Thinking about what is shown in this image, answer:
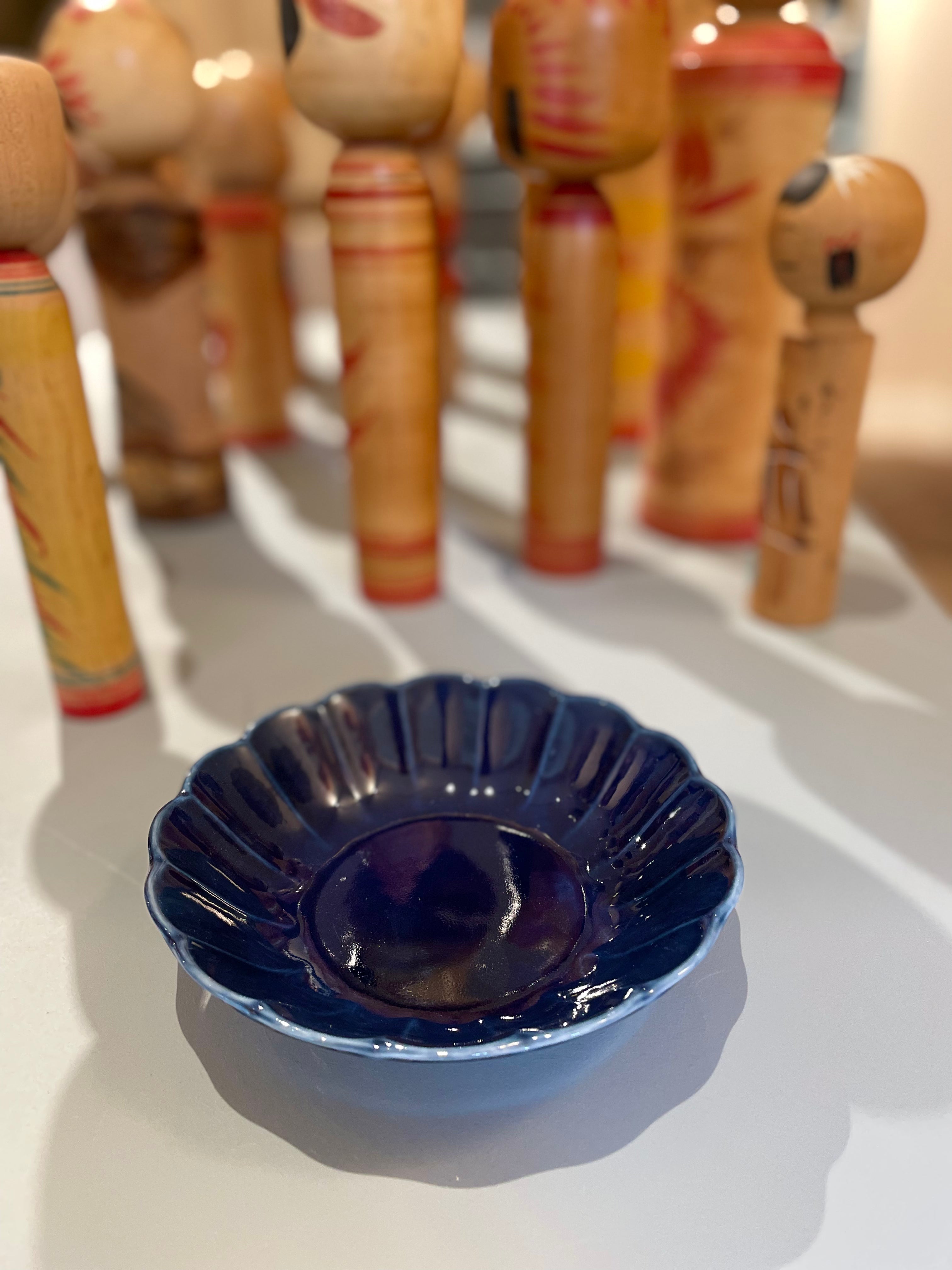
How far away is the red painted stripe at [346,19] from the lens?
1.97 feet

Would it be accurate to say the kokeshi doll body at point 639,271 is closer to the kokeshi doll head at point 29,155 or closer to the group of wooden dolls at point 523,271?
the group of wooden dolls at point 523,271

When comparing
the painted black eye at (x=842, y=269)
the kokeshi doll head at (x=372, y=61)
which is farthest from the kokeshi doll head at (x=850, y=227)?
the kokeshi doll head at (x=372, y=61)

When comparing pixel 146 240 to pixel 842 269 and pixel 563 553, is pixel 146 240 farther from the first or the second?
pixel 842 269

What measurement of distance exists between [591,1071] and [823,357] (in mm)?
475

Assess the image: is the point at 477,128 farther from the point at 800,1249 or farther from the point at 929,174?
the point at 800,1249

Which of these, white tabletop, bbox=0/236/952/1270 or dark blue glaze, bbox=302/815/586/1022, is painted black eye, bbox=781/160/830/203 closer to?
white tabletop, bbox=0/236/952/1270

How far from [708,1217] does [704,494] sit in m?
0.64

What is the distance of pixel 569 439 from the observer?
2.54 feet

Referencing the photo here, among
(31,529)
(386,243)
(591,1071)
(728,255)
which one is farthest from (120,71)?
(591,1071)

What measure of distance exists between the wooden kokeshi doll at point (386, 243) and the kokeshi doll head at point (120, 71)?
0.52ft

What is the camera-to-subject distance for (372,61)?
24.2 inches

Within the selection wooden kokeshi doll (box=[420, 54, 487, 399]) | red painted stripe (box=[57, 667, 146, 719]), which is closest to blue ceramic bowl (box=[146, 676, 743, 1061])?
red painted stripe (box=[57, 667, 146, 719])

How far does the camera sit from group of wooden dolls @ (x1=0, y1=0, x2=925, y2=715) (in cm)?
59

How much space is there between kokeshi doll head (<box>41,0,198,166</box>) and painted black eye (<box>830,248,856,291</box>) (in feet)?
1.67
